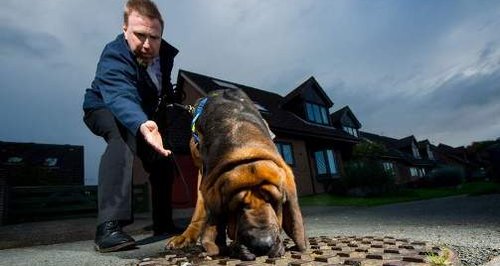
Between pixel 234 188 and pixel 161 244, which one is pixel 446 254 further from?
pixel 161 244

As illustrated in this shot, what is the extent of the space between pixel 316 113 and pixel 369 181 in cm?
841

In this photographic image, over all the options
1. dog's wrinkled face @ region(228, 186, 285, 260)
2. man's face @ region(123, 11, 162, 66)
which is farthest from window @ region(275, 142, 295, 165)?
dog's wrinkled face @ region(228, 186, 285, 260)

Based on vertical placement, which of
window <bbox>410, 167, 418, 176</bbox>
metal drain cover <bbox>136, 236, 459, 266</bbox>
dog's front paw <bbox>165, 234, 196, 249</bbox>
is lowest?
metal drain cover <bbox>136, 236, 459, 266</bbox>

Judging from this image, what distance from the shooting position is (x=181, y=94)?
5152 millimetres

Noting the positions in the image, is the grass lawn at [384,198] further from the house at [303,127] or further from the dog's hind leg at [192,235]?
the dog's hind leg at [192,235]

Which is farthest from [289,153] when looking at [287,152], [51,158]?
[51,158]

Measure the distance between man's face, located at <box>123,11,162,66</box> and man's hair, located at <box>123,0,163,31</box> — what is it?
0.03m

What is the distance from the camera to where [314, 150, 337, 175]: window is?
2558cm

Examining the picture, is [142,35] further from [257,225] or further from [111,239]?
[257,225]

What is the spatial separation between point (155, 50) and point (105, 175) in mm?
1315

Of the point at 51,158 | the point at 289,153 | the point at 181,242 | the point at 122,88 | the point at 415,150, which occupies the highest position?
the point at 415,150

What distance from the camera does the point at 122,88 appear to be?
330cm

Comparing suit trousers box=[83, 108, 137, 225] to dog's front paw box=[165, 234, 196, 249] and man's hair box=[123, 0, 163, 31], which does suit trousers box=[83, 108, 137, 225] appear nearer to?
dog's front paw box=[165, 234, 196, 249]

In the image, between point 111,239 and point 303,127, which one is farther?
point 303,127
